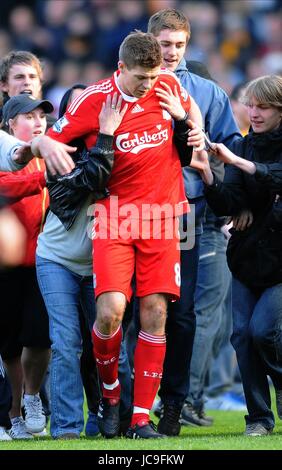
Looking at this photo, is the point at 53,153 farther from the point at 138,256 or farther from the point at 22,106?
the point at 22,106

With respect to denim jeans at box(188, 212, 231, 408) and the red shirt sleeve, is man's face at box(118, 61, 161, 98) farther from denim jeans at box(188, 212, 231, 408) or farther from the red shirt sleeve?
denim jeans at box(188, 212, 231, 408)

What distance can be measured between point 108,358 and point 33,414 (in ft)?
3.76

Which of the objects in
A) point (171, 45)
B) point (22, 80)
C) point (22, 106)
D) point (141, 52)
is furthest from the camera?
point (22, 80)

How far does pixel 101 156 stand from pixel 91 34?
9.23 meters

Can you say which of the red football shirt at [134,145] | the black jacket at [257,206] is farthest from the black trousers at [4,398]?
the black jacket at [257,206]

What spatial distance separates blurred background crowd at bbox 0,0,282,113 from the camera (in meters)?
15.4

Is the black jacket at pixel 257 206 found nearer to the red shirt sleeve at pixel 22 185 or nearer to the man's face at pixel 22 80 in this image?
the red shirt sleeve at pixel 22 185

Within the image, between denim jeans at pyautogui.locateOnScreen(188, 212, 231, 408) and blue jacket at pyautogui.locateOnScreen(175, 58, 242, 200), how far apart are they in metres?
1.50

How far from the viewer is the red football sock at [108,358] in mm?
6895

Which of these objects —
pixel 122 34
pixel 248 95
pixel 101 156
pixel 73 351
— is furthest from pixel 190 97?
pixel 122 34

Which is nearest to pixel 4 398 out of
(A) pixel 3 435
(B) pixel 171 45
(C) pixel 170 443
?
(A) pixel 3 435

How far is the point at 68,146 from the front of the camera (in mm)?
6734

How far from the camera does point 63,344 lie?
7.10 m

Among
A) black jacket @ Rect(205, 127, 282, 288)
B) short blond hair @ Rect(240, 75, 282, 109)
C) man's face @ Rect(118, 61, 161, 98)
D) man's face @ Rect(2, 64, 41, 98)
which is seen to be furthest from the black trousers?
man's face @ Rect(2, 64, 41, 98)
